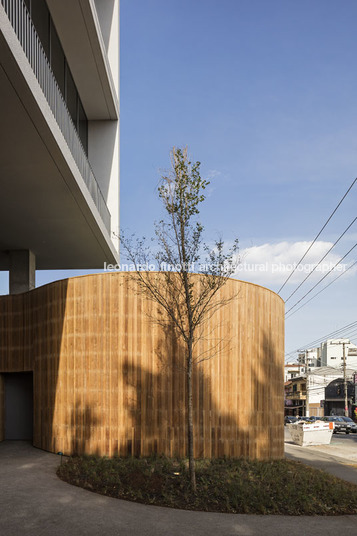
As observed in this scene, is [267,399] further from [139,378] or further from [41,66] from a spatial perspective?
[41,66]

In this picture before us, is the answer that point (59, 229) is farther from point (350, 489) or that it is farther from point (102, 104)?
point (350, 489)

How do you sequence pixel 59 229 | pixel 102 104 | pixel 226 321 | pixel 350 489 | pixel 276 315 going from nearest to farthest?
1. pixel 350 489
2. pixel 226 321
3. pixel 276 315
4. pixel 59 229
5. pixel 102 104

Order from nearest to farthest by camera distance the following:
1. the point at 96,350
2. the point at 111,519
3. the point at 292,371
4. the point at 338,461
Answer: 1. the point at 111,519
2. the point at 96,350
3. the point at 338,461
4. the point at 292,371

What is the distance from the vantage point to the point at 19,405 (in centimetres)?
1454

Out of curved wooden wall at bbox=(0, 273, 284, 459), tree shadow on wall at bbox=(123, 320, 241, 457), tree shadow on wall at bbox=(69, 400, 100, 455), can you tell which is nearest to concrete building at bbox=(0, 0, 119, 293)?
curved wooden wall at bbox=(0, 273, 284, 459)

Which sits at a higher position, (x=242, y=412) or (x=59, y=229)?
(x=59, y=229)

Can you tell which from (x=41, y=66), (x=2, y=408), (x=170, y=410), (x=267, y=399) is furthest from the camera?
(x=2, y=408)

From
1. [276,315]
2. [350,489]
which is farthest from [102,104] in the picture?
[350,489]

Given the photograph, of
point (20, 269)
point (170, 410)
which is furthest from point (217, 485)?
point (20, 269)

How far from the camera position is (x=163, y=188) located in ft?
33.4

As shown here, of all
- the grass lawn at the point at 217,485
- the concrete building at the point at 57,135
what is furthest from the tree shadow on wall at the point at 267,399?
the concrete building at the point at 57,135

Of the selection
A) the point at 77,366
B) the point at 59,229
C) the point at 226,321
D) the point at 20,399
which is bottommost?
the point at 20,399

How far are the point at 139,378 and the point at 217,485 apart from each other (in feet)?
10.8

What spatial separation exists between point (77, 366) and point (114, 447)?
84.1 inches
